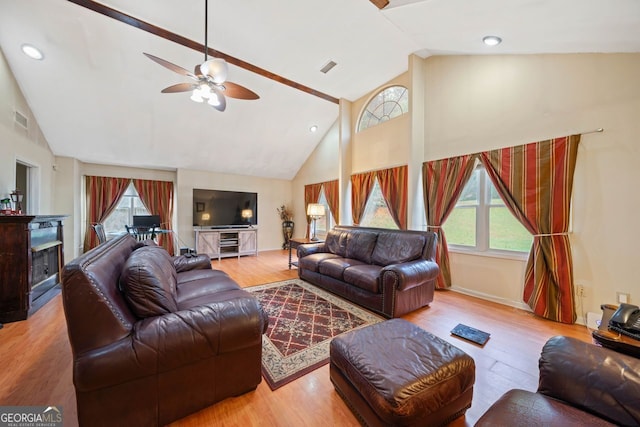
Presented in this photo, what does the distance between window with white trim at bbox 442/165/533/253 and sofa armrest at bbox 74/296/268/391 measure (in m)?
3.22

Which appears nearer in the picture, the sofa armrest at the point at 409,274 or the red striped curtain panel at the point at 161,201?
the sofa armrest at the point at 409,274

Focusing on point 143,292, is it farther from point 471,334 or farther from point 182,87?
point 471,334

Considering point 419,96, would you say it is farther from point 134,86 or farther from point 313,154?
point 134,86

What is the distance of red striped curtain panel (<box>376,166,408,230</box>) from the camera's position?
4.12 m

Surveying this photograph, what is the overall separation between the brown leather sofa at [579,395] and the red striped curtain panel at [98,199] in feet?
23.8

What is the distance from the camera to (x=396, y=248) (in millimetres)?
3195

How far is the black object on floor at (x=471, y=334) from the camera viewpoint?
222cm

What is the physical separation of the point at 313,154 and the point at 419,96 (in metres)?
3.38

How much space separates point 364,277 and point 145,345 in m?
2.15

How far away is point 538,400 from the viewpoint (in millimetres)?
959

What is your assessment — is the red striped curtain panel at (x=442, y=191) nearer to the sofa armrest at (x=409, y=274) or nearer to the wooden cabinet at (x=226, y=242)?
the sofa armrest at (x=409, y=274)

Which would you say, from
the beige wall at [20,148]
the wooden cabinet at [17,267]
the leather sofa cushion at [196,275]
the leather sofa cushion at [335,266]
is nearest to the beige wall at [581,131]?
the leather sofa cushion at [335,266]

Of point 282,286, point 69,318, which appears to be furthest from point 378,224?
point 69,318

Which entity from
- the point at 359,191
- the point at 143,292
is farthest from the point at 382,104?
the point at 143,292
